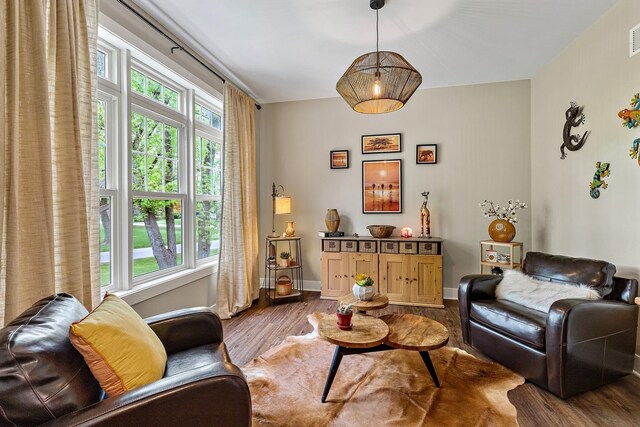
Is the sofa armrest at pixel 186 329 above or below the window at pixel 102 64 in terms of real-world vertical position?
below

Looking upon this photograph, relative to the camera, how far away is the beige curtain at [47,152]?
56.9 inches

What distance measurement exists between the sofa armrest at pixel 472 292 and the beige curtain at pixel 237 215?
2.42m

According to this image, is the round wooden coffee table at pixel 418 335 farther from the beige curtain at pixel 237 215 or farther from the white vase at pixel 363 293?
the beige curtain at pixel 237 215

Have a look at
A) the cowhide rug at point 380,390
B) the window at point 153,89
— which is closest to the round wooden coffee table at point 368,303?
the cowhide rug at point 380,390

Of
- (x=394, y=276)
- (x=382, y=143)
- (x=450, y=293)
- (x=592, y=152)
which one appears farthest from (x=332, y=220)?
(x=592, y=152)

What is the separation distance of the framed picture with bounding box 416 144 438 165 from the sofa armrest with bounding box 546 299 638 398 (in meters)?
2.51

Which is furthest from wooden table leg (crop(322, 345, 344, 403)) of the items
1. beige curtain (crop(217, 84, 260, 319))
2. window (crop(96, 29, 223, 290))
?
beige curtain (crop(217, 84, 260, 319))

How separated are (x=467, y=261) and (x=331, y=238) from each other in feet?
6.10

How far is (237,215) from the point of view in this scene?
12.1 ft

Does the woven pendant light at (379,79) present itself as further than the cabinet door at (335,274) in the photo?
No

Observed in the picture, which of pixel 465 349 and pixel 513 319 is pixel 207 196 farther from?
pixel 513 319

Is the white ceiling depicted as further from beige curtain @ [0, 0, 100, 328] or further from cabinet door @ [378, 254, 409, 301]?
cabinet door @ [378, 254, 409, 301]

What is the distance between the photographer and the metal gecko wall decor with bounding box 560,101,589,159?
290 cm

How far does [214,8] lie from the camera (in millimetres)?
2463
